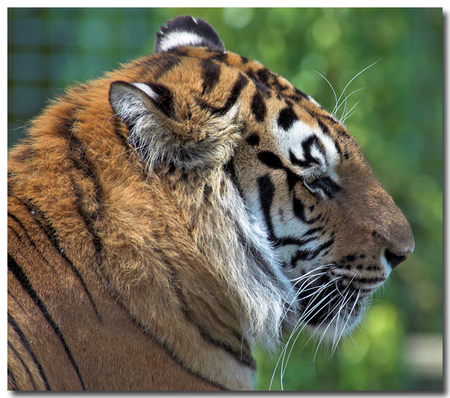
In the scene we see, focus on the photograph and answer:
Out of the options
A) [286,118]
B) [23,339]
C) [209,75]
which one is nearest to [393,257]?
[286,118]

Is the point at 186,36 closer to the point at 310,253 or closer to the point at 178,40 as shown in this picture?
the point at 178,40

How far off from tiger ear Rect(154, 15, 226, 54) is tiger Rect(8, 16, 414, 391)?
0.78ft

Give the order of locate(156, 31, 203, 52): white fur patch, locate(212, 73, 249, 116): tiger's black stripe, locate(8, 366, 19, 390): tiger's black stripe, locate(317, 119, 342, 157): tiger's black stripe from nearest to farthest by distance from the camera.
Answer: locate(8, 366, 19, 390): tiger's black stripe, locate(212, 73, 249, 116): tiger's black stripe, locate(317, 119, 342, 157): tiger's black stripe, locate(156, 31, 203, 52): white fur patch

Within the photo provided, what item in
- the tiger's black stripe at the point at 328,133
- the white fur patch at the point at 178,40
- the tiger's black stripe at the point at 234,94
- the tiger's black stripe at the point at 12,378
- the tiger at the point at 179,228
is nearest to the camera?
the tiger's black stripe at the point at 12,378

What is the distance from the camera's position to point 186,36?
182cm

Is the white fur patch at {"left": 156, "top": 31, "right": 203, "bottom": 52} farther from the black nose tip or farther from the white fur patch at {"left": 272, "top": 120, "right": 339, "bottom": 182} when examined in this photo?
the black nose tip

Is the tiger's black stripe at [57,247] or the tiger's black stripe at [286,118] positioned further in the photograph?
the tiger's black stripe at [286,118]

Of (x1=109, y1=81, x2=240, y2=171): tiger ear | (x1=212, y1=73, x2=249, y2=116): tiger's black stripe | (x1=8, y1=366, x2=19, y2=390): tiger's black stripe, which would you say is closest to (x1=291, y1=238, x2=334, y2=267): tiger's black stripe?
(x1=109, y1=81, x2=240, y2=171): tiger ear

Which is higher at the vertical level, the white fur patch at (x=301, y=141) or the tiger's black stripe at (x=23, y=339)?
the white fur patch at (x=301, y=141)

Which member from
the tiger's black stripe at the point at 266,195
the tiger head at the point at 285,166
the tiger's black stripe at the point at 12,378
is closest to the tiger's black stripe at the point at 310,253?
the tiger head at the point at 285,166

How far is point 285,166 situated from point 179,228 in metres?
0.35

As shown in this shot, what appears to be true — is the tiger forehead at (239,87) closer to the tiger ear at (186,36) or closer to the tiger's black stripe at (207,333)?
the tiger ear at (186,36)

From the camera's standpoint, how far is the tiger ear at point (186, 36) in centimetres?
180

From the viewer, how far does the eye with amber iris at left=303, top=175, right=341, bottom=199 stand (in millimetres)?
1469
